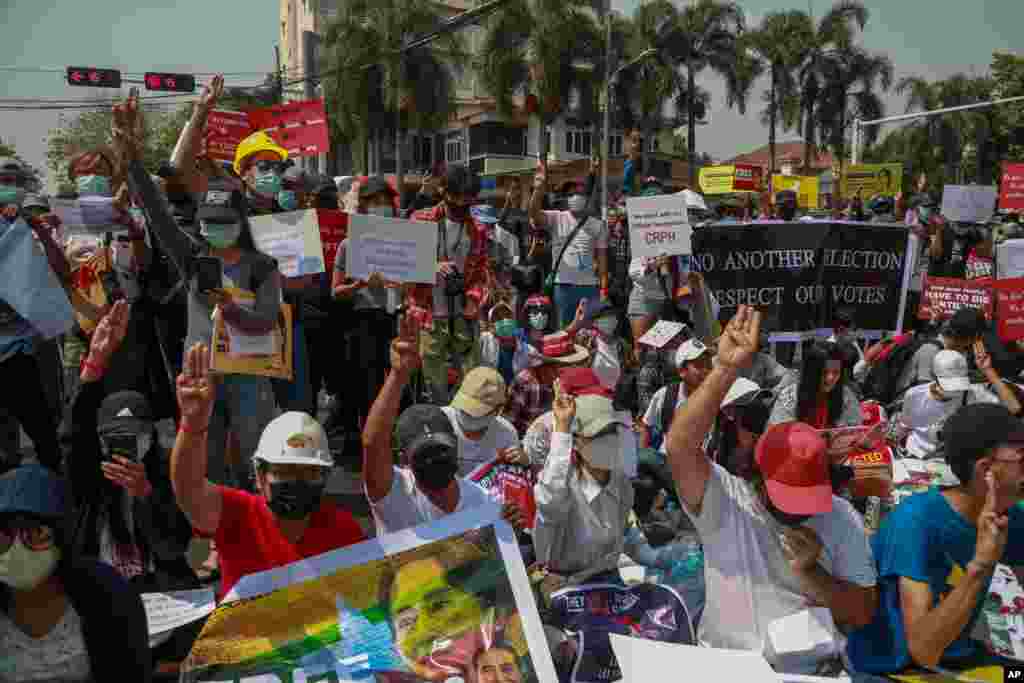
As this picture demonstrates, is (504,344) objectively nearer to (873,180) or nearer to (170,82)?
(873,180)

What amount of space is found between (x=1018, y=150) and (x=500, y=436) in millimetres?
36121

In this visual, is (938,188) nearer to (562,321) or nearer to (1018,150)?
(1018,150)

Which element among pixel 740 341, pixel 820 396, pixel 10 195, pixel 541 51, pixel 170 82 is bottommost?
pixel 820 396

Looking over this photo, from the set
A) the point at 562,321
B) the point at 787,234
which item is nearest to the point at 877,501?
the point at 787,234

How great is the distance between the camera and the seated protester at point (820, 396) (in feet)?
16.2

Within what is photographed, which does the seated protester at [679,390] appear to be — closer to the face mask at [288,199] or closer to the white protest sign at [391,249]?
the white protest sign at [391,249]

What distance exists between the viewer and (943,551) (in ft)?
9.41

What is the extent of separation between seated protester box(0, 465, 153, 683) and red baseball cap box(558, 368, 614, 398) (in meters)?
2.09

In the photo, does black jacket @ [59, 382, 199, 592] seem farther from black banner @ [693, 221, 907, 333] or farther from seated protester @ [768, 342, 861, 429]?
black banner @ [693, 221, 907, 333]

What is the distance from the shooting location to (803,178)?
1889cm

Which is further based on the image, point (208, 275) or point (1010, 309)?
point (1010, 309)

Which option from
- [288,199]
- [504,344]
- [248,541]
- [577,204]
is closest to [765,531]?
[248,541]

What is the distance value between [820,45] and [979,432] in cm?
4787

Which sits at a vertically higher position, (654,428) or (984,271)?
(984,271)
